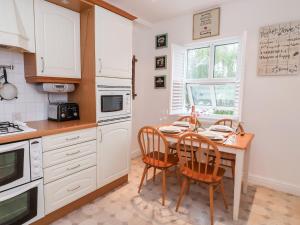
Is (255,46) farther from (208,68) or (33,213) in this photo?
(33,213)

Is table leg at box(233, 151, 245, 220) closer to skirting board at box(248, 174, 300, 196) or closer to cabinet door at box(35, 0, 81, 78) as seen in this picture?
skirting board at box(248, 174, 300, 196)

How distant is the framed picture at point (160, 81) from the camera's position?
3.43 metres

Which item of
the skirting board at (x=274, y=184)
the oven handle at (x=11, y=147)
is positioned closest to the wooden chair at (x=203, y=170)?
the skirting board at (x=274, y=184)

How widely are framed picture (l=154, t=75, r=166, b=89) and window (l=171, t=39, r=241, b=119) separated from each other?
0.26 metres

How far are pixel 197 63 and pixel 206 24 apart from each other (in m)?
0.61

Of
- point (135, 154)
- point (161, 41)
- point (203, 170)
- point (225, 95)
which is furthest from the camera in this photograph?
point (135, 154)

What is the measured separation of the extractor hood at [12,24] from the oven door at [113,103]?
0.88m

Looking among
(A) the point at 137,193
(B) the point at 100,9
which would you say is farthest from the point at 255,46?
(A) the point at 137,193

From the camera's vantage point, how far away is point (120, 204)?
2.14 m

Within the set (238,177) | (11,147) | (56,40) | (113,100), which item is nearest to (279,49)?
(238,177)

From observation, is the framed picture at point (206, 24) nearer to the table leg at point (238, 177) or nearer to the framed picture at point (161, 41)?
the framed picture at point (161, 41)

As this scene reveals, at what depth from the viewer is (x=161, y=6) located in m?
2.84

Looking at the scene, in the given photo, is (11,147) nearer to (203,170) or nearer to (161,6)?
(203,170)

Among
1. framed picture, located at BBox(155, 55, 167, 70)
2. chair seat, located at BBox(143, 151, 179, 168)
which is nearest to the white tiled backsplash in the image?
chair seat, located at BBox(143, 151, 179, 168)
